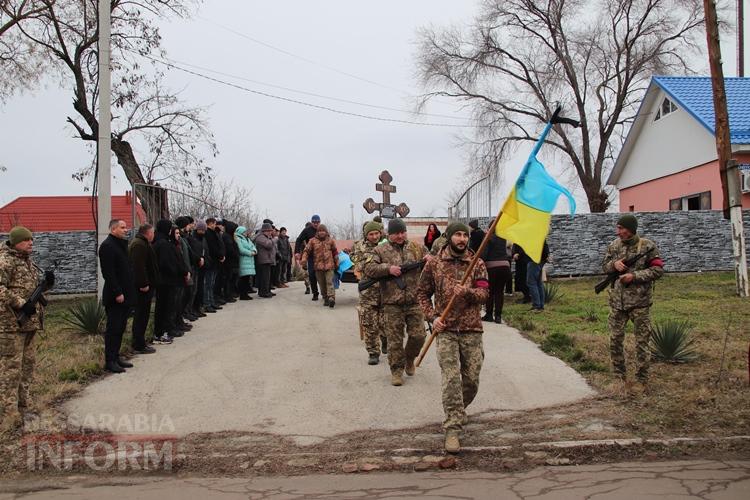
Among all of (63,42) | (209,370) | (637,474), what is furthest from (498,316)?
(63,42)

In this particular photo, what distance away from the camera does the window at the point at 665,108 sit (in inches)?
984

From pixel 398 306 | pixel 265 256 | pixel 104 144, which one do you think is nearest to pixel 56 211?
pixel 265 256

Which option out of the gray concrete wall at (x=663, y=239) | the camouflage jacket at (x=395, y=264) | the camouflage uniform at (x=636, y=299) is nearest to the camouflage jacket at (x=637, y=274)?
the camouflage uniform at (x=636, y=299)

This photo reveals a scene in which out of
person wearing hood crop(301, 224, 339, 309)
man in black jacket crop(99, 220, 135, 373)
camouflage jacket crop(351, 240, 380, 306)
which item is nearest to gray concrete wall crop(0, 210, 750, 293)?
person wearing hood crop(301, 224, 339, 309)

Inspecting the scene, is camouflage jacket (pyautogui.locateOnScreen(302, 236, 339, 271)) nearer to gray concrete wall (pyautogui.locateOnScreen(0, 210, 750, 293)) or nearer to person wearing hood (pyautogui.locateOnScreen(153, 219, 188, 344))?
person wearing hood (pyautogui.locateOnScreen(153, 219, 188, 344))

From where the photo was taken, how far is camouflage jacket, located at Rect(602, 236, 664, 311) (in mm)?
6828

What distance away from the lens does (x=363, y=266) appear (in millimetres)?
9180

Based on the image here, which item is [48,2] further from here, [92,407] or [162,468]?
[162,468]

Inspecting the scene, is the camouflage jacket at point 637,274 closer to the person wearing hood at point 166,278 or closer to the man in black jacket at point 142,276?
the man in black jacket at point 142,276

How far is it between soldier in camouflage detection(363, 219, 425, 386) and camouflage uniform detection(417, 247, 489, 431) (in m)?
1.34

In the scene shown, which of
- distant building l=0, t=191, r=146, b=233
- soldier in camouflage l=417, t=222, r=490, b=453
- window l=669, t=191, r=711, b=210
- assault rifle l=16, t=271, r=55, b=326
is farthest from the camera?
distant building l=0, t=191, r=146, b=233

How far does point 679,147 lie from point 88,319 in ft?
71.2

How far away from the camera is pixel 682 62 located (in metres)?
29.8

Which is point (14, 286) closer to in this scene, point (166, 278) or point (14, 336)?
point (14, 336)
